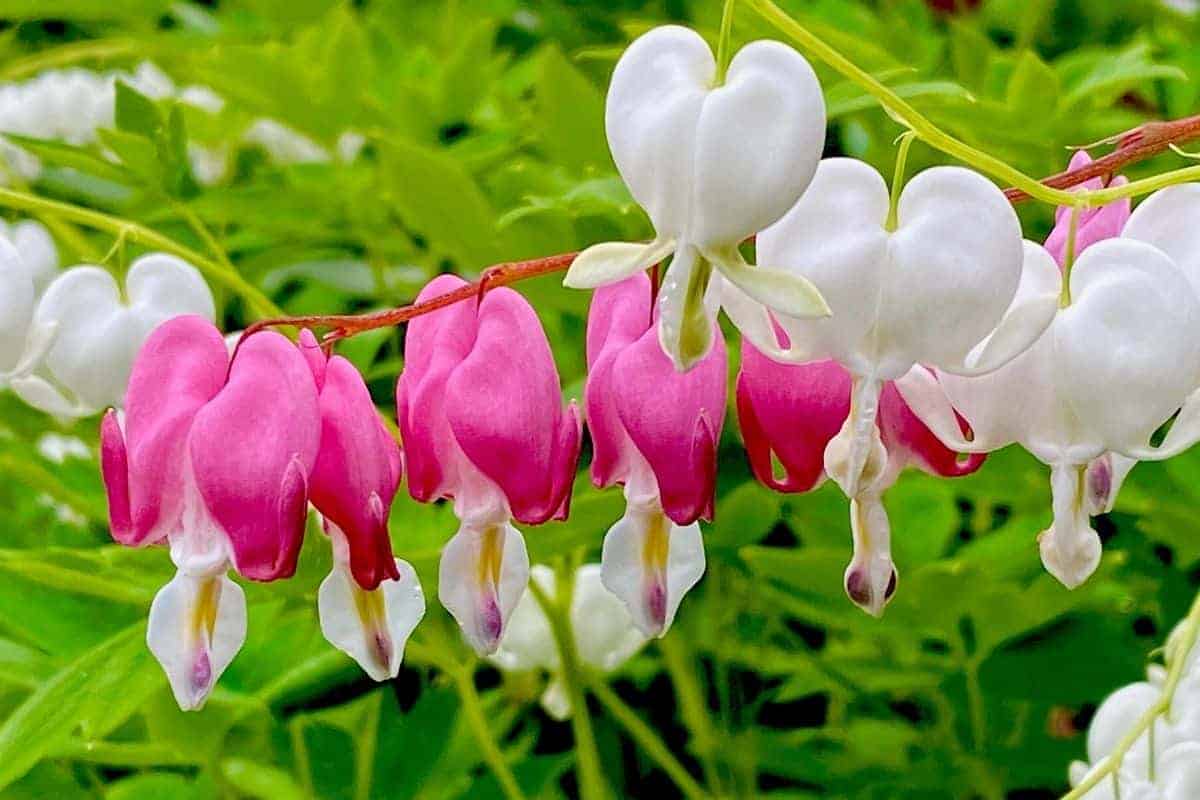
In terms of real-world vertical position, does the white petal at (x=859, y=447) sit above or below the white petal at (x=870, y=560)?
above

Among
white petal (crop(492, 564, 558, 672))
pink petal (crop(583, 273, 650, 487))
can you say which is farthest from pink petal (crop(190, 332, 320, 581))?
white petal (crop(492, 564, 558, 672))

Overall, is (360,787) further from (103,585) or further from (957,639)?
(957,639)

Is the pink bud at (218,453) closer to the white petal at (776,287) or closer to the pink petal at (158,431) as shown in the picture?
the pink petal at (158,431)

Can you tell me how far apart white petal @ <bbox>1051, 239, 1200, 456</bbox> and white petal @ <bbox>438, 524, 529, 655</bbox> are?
0.85 ft

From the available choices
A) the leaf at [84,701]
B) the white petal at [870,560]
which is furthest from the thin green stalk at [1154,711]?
the leaf at [84,701]

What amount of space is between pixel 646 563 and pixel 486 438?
0.30ft

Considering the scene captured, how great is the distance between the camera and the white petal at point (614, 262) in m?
0.68

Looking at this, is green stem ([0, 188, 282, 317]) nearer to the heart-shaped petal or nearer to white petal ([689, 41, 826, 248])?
the heart-shaped petal

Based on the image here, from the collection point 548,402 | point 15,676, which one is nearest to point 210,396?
point 548,402

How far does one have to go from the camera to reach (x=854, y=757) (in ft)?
4.42

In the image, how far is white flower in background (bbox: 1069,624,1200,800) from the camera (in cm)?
85

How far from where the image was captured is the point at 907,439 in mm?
808

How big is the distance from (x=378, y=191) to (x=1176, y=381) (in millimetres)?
914

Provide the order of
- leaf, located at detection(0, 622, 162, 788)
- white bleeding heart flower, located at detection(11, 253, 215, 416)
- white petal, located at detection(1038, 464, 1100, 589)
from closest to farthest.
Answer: white petal, located at detection(1038, 464, 1100, 589) → leaf, located at detection(0, 622, 162, 788) → white bleeding heart flower, located at detection(11, 253, 215, 416)
